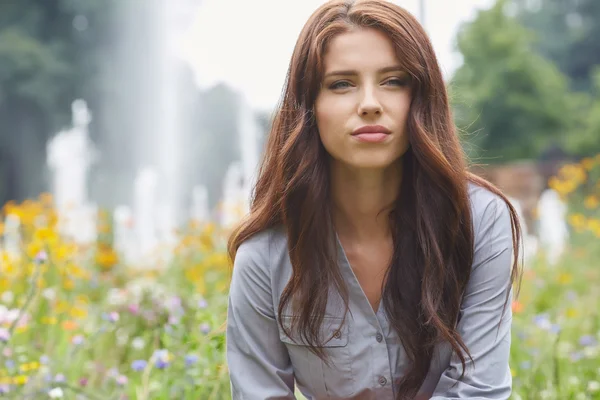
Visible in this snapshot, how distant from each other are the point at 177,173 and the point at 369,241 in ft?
42.9

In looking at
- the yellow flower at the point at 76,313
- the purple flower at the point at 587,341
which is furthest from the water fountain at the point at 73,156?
the purple flower at the point at 587,341

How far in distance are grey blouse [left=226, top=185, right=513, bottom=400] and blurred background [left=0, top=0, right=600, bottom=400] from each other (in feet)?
0.94

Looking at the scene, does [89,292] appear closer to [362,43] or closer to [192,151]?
[362,43]

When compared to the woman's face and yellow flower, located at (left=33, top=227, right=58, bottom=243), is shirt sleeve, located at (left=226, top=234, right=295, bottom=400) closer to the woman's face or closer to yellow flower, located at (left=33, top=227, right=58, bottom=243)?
the woman's face

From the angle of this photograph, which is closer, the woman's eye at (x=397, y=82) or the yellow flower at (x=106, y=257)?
the woman's eye at (x=397, y=82)

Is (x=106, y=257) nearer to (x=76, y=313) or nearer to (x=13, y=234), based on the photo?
(x=13, y=234)

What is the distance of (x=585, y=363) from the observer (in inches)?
114

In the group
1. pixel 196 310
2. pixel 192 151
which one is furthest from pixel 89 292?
Answer: pixel 192 151

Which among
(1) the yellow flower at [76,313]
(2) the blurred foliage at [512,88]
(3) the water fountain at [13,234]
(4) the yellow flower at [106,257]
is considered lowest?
(1) the yellow flower at [76,313]

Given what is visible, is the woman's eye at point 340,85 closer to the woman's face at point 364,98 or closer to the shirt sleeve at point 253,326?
the woman's face at point 364,98

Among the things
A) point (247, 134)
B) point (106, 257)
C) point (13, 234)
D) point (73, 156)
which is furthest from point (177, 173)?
point (13, 234)

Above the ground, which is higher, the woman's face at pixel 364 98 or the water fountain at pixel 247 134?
the water fountain at pixel 247 134

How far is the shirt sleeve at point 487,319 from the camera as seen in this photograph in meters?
1.61

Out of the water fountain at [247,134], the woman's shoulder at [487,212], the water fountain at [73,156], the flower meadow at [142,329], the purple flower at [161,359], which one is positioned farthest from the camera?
the water fountain at [73,156]
